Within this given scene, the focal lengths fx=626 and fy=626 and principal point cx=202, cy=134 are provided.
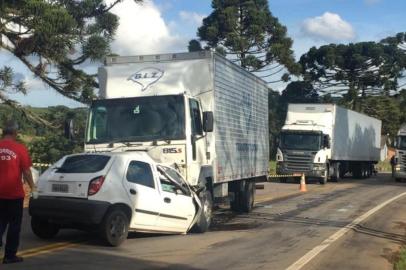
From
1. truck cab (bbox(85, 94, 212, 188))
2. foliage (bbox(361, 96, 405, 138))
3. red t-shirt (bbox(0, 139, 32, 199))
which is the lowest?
red t-shirt (bbox(0, 139, 32, 199))

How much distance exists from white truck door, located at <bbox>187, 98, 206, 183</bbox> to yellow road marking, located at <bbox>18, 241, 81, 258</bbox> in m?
2.74

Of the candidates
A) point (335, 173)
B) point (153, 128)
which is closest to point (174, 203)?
point (153, 128)

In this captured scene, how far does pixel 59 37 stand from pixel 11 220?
1091 cm

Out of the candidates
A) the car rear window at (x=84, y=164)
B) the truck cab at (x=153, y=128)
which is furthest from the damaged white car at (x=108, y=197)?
the truck cab at (x=153, y=128)

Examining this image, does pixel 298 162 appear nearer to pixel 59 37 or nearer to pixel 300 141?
pixel 300 141

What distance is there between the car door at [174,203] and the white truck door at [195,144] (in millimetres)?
600

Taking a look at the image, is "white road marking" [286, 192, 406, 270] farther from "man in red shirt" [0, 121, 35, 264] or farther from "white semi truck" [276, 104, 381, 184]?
"white semi truck" [276, 104, 381, 184]

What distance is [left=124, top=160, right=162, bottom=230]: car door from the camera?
9820mm

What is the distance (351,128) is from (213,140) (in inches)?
1099

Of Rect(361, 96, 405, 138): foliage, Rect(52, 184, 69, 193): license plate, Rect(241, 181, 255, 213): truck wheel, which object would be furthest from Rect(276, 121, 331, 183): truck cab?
Rect(361, 96, 405, 138): foliage

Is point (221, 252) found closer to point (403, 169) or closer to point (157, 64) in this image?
point (157, 64)

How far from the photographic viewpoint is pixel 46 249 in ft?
30.1

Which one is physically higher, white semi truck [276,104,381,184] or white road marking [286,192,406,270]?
white semi truck [276,104,381,184]

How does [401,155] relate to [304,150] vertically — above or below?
below
